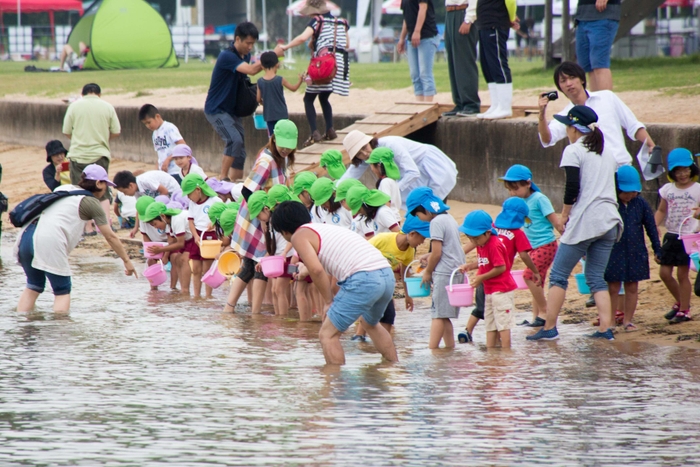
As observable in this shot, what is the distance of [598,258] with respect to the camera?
23.9 feet

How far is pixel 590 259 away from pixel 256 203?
2.80 meters

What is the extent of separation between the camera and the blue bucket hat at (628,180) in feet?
24.6

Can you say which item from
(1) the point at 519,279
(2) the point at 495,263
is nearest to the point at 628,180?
(1) the point at 519,279

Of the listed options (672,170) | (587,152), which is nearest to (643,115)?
(672,170)

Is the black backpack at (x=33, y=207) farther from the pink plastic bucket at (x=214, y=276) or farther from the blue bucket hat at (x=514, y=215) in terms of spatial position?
the blue bucket hat at (x=514, y=215)

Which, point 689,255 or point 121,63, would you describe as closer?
point 689,255

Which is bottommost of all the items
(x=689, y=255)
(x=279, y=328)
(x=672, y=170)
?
(x=279, y=328)

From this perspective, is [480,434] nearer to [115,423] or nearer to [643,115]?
[115,423]

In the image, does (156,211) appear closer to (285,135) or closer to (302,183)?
(285,135)

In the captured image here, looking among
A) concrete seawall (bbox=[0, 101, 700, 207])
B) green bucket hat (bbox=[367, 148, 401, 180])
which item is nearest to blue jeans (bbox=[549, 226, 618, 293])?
green bucket hat (bbox=[367, 148, 401, 180])

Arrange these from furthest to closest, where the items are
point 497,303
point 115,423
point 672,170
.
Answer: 1. point 672,170
2. point 497,303
3. point 115,423


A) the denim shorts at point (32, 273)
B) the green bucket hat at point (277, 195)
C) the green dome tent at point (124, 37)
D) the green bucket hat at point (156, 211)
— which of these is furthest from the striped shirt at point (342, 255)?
the green dome tent at point (124, 37)

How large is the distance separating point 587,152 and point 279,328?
9.32ft

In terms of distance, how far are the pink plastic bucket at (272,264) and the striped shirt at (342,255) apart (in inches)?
71.5
